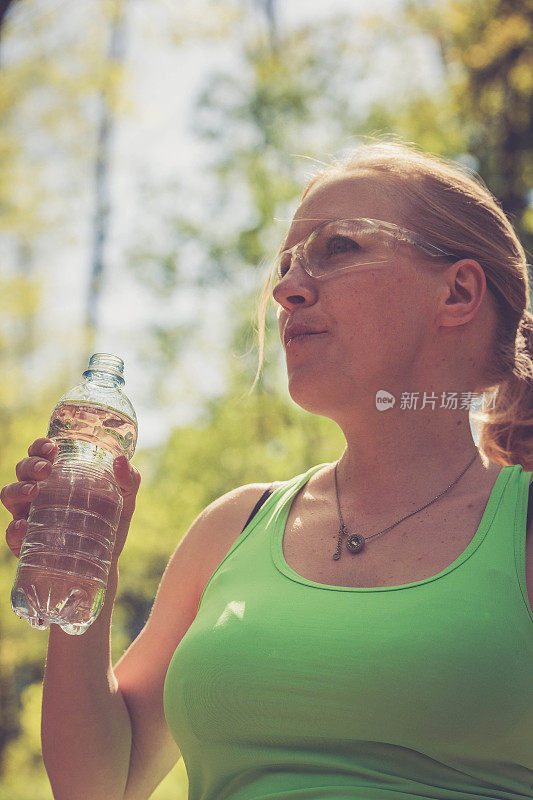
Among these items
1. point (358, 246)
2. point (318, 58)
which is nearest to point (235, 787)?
point (358, 246)

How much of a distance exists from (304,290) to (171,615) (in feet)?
2.61

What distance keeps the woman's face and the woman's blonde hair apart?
0.26 feet

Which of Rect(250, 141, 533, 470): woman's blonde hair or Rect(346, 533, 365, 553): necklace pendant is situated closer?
Rect(346, 533, 365, 553): necklace pendant

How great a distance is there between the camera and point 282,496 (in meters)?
1.76

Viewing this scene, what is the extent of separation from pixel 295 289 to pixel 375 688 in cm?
84

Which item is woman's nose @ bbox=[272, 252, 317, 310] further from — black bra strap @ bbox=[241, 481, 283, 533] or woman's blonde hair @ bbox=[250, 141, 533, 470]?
black bra strap @ bbox=[241, 481, 283, 533]

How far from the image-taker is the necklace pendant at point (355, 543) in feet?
4.97

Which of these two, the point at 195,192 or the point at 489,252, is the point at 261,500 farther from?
the point at 195,192

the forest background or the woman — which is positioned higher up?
the forest background

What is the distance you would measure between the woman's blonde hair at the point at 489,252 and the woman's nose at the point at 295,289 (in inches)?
10.0

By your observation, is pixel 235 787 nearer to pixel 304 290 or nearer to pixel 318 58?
pixel 304 290

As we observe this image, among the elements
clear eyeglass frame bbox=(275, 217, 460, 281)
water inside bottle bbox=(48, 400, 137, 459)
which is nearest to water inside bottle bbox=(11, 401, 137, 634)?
water inside bottle bbox=(48, 400, 137, 459)

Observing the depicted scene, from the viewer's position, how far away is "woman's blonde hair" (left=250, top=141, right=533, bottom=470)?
1.75 meters

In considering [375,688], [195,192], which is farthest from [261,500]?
[195,192]
